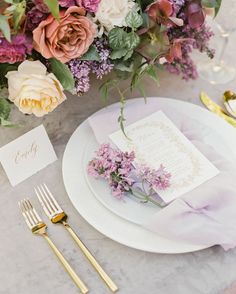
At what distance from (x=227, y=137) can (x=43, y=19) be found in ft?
1.41

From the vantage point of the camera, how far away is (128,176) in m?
0.74

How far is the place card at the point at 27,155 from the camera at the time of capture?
0.79m

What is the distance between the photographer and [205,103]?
3.21 feet

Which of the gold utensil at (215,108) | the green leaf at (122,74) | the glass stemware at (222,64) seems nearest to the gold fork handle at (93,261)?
the green leaf at (122,74)

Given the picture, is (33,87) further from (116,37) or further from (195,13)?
(195,13)

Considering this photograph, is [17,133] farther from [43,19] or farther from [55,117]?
[43,19]

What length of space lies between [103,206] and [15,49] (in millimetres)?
308

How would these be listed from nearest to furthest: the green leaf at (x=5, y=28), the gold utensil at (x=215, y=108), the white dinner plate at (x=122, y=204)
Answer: the green leaf at (x=5, y=28) < the white dinner plate at (x=122, y=204) < the gold utensil at (x=215, y=108)

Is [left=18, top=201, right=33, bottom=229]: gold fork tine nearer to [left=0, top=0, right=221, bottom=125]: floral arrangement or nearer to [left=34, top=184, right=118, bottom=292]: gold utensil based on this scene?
[left=34, top=184, right=118, bottom=292]: gold utensil

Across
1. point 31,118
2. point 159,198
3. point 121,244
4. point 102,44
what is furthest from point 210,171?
point 31,118

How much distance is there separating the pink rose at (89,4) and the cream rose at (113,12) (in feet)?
0.05

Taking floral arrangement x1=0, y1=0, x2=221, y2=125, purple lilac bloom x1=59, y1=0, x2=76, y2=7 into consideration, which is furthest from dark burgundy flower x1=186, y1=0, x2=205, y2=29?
purple lilac bloom x1=59, y1=0, x2=76, y2=7

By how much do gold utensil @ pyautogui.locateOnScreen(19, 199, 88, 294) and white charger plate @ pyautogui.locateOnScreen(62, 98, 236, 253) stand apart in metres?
0.07

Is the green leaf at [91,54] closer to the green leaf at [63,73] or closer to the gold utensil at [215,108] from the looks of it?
the green leaf at [63,73]
